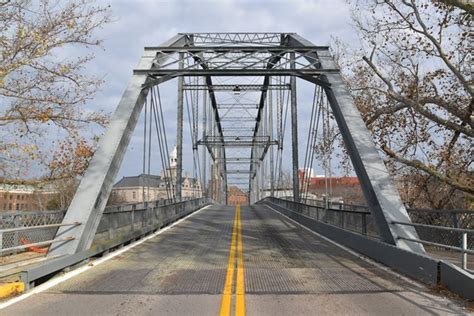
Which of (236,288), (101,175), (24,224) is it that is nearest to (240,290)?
(236,288)

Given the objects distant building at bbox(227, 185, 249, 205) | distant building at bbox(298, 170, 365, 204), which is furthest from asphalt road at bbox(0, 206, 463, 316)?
distant building at bbox(227, 185, 249, 205)

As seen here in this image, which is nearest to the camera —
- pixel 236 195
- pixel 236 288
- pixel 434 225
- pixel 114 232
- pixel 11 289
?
pixel 11 289

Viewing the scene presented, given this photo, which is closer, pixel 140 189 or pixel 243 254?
pixel 243 254

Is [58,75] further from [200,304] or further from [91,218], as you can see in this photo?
[200,304]

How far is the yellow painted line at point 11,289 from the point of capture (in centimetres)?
665

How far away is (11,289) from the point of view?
268 inches

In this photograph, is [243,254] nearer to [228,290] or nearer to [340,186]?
[228,290]

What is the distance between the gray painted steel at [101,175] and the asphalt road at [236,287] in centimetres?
81

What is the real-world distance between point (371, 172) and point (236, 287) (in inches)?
212

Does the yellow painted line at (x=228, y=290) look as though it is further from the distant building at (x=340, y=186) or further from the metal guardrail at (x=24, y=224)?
the distant building at (x=340, y=186)

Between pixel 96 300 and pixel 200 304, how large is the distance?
1498 millimetres

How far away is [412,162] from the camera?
689 inches

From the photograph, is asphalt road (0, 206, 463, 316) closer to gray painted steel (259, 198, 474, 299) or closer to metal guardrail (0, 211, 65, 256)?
gray painted steel (259, 198, 474, 299)

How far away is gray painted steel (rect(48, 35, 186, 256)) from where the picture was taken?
373 inches
